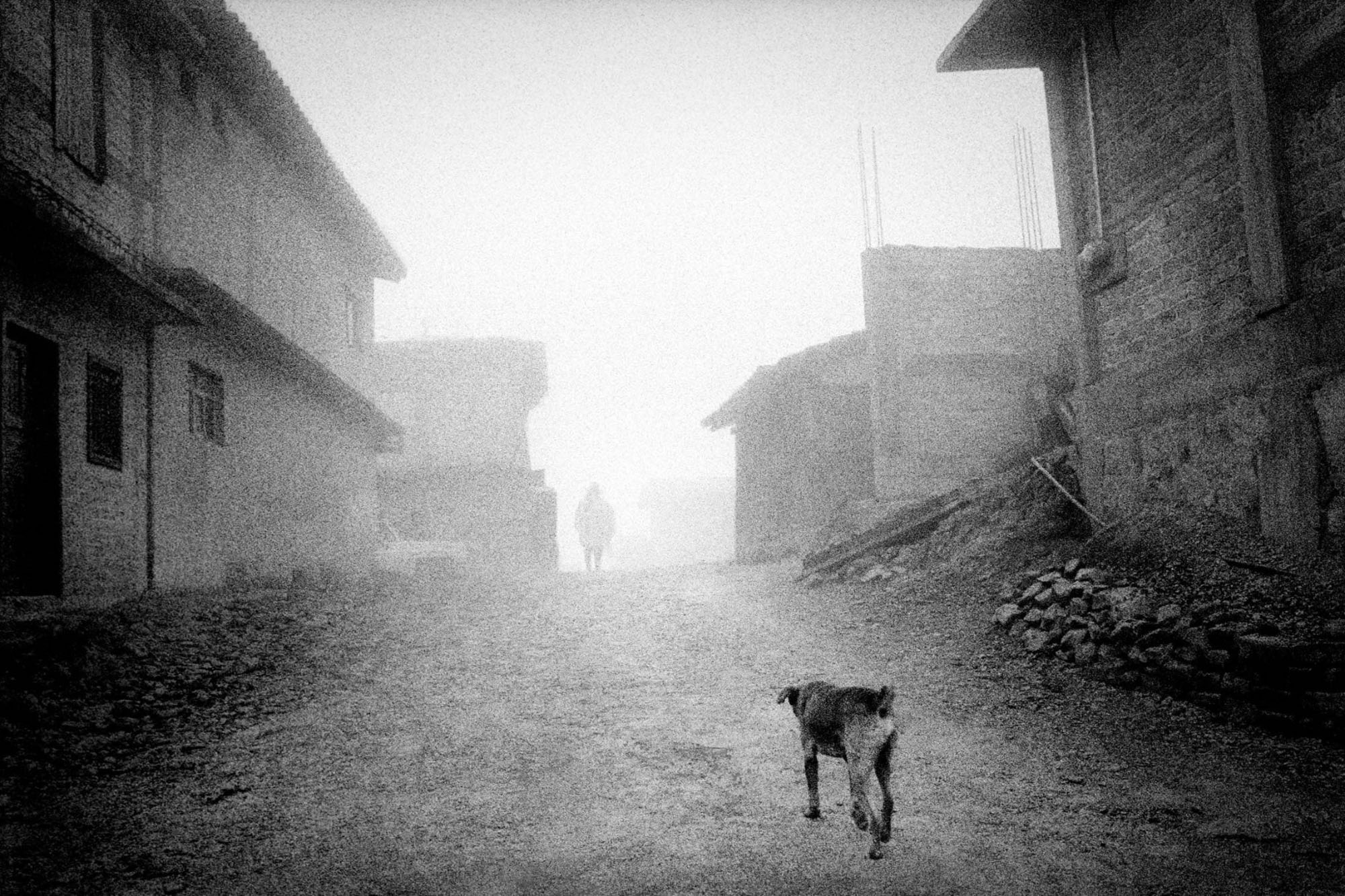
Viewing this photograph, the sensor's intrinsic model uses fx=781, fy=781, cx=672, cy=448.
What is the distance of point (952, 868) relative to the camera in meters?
3.70

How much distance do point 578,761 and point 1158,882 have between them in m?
3.35

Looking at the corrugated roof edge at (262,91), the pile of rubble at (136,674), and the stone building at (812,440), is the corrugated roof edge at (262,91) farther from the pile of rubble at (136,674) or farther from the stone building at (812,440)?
the stone building at (812,440)

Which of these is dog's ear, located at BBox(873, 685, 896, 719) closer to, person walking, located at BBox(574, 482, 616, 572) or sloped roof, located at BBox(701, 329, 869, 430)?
sloped roof, located at BBox(701, 329, 869, 430)

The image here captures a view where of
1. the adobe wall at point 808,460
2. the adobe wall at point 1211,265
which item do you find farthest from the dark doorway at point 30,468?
the adobe wall at point 808,460

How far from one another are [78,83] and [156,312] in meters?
2.61

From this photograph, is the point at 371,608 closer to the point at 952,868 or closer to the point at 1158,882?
the point at 952,868

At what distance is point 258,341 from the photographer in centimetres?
1213

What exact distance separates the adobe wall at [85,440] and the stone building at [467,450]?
16985 mm

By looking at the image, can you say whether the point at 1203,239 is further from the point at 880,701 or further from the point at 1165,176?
the point at 880,701

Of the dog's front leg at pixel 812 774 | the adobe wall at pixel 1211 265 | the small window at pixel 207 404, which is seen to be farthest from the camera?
the small window at pixel 207 404

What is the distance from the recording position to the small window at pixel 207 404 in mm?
10828

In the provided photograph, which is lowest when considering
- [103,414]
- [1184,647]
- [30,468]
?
[1184,647]

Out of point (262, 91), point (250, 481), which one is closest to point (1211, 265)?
point (250, 481)

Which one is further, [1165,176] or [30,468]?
[30,468]
